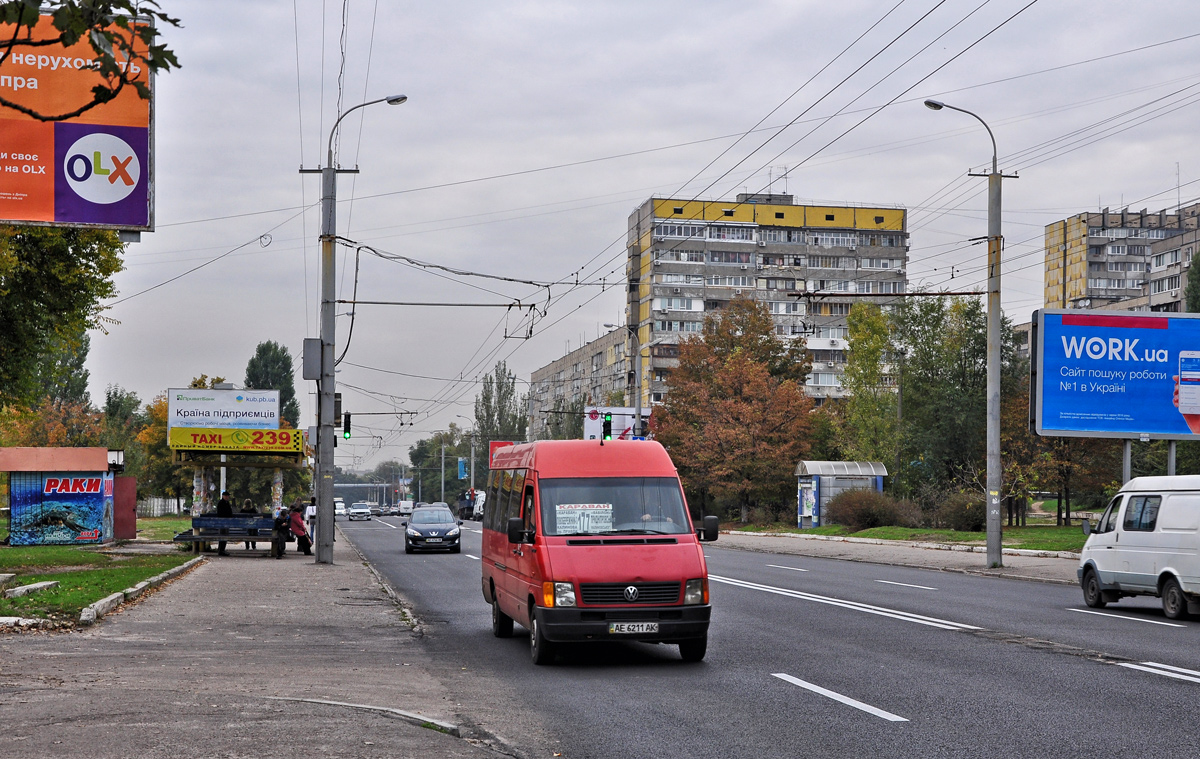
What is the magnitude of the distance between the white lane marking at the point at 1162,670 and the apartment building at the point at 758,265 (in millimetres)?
92647

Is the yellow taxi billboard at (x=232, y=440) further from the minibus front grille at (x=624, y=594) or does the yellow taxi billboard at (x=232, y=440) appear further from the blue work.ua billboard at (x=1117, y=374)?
the minibus front grille at (x=624, y=594)

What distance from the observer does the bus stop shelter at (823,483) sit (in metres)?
54.8

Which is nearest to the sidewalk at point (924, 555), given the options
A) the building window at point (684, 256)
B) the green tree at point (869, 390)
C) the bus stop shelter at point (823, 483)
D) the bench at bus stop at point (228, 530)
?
the bus stop shelter at point (823, 483)

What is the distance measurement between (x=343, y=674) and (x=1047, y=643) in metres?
7.79

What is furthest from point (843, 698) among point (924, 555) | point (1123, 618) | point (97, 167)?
point (924, 555)

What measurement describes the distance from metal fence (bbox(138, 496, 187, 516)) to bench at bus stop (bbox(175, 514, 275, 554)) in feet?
145

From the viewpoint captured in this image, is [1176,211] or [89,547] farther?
[1176,211]

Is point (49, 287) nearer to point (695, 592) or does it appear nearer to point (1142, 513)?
point (695, 592)

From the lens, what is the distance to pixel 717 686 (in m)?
10.6

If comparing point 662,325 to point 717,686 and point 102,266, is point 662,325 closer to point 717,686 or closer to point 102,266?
point 102,266

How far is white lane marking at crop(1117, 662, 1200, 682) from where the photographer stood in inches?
432

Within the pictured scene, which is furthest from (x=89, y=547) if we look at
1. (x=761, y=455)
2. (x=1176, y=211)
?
(x=1176, y=211)

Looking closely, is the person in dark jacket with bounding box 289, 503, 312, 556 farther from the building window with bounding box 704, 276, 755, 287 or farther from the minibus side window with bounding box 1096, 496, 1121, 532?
the building window with bounding box 704, 276, 755, 287

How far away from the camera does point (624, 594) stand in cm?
1174
